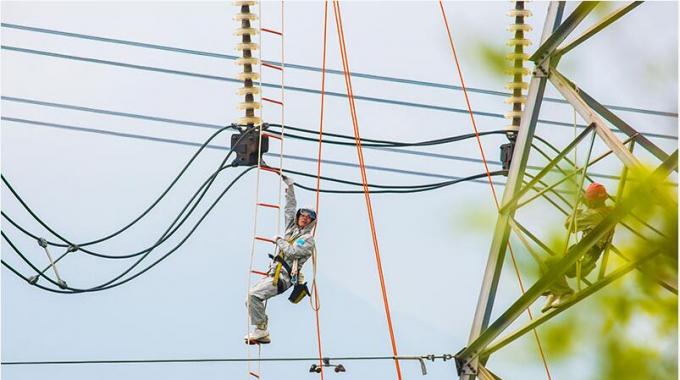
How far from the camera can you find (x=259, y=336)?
11.5 metres

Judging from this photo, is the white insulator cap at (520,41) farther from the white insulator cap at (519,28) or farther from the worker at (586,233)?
the worker at (586,233)

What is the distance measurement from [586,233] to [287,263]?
2.88 metres

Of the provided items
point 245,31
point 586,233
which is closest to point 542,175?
point 586,233

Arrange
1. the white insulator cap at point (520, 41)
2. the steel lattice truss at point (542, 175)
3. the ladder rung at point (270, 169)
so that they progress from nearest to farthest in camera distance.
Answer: the steel lattice truss at point (542, 175) < the ladder rung at point (270, 169) < the white insulator cap at point (520, 41)

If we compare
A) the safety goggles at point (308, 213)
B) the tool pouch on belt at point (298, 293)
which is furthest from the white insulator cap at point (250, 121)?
the tool pouch on belt at point (298, 293)

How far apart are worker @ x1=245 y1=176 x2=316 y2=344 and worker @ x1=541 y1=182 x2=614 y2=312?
2311 mm

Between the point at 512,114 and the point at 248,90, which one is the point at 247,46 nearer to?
the point at 248,90

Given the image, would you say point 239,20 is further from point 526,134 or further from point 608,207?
point 608,207

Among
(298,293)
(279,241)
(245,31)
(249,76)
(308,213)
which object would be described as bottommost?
(298,293)

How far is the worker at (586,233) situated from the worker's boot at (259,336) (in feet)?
9.05

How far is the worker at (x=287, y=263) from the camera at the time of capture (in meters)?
11.2

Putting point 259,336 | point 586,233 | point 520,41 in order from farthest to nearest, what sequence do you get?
point 520,41 < point 259,336 < point 586,233

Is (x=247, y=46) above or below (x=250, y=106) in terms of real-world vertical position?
above

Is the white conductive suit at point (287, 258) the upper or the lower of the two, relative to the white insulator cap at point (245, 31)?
lower
